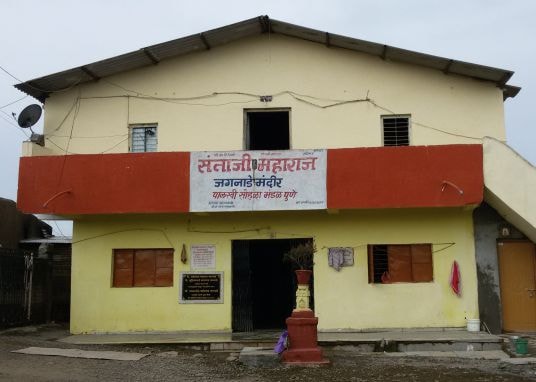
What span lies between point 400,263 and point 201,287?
4919 mm

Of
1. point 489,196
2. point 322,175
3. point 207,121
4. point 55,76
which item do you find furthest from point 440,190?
point 55,76

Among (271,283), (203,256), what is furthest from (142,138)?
(271,283)

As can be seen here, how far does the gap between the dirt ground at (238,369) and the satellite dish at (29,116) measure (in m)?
5.85

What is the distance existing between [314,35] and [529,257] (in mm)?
7527

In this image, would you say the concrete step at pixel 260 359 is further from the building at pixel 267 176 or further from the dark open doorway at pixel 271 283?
the dark open doorway at pixel 271 283

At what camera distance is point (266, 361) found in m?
10.6

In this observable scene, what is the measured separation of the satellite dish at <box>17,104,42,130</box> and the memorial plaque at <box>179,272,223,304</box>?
18.0ft

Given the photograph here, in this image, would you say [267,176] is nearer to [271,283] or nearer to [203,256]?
[203,256]

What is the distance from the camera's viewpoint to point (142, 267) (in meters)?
14.9

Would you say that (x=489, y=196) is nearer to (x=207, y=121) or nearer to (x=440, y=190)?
(x=440, y=190)

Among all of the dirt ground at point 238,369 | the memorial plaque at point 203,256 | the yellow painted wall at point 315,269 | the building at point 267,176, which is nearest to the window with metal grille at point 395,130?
the building at point 267,176

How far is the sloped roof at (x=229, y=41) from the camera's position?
14336 millimetres

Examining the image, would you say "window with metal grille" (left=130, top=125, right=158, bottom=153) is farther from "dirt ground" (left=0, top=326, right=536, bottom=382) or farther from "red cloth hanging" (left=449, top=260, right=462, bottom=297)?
"red cloth hanging" (left=449, top=260, right=462, bottom=297)

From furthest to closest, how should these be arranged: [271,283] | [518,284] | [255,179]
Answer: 1. [271,283]
2. [518,284]
3. [255,179]
